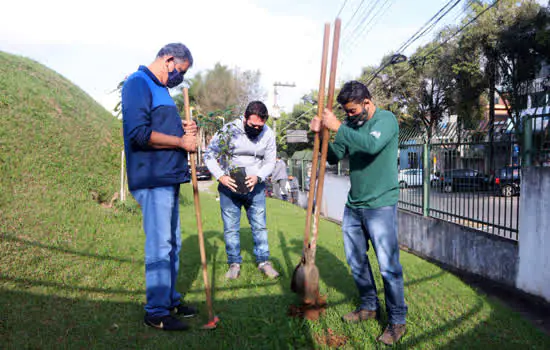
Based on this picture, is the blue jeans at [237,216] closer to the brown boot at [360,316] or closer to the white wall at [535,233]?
the brown boot at [360,316]

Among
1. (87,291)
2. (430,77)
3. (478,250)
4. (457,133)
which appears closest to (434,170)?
(457,133)

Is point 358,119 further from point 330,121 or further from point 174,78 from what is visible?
point 174,78

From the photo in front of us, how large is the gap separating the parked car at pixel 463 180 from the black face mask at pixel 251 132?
Result: 3358mm

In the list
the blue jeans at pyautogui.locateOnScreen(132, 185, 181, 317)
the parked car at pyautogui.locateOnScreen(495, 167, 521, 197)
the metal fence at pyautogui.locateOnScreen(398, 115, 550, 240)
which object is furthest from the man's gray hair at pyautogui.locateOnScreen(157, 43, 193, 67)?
the parked car at pyautogui.locateOnScreen(495, 167, 521, 197)

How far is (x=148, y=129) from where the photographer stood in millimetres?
2760

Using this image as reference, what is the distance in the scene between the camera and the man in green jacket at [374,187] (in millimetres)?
2824

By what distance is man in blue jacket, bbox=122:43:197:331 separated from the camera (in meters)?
2.77

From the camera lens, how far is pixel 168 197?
2979 millimetres

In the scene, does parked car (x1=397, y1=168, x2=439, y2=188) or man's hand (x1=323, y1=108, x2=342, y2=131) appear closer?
→ man's hand (x1=323, y1=108, x2=342, y2=131)

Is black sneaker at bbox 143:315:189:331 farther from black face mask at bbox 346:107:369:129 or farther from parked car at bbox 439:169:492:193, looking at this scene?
parked car at bbox 439:169:492:193

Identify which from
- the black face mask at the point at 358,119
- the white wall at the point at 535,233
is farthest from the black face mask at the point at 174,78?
the white wall at the point at 535,233

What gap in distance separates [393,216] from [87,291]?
2867 millimetres

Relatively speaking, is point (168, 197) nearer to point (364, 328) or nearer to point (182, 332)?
point (182, 332)

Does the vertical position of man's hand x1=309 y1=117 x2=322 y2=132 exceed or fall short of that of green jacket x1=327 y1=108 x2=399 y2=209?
it exceeds it
